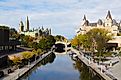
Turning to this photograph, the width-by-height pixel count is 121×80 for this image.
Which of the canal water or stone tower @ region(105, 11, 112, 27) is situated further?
stone tower @ region(105, 11, 112, 27)

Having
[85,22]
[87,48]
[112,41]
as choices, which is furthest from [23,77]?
[85,22]

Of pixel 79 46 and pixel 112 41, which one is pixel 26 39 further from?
pixel 112 41

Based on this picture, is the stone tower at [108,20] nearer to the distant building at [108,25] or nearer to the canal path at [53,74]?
the distant building at [108,25]

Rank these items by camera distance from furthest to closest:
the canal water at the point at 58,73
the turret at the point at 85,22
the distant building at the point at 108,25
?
the turret at the point at 85,22 < the distant building at the point at 108,25 < the canal water at the point at 58,73

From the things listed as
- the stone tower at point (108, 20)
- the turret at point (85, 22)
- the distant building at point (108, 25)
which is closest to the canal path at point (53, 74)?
the distant building at point (108, 25)

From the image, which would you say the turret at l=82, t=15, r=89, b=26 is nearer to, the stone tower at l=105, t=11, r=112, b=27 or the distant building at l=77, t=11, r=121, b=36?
the distant building at l=77, t=11, r=121, b=36

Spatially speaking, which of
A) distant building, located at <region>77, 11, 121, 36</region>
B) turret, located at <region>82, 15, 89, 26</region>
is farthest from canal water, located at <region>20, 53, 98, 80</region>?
turret, located at <region>82, 15, 89, 26</region>

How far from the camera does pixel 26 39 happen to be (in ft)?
420

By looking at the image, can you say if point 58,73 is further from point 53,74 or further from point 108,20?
point 108,20

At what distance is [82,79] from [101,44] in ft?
112

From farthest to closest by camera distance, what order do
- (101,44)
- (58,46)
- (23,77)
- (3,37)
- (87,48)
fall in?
(58,46) → (87,48) → (101,44) → (3,37) → (23,77)

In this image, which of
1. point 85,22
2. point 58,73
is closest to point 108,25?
point 85,22

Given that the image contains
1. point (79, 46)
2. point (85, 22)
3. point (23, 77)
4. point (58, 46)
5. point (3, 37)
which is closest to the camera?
point (23, 77)

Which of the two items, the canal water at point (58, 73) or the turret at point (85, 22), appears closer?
the canal water at point (58, 73)
